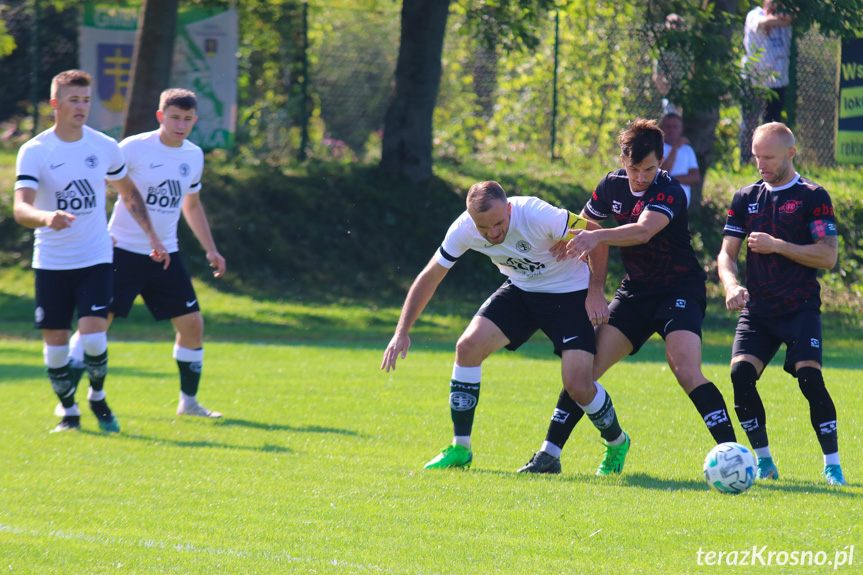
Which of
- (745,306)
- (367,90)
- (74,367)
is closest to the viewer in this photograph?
(745,306)

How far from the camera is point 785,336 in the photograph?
19.3 feet

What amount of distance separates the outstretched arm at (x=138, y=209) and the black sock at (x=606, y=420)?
12.6 ft

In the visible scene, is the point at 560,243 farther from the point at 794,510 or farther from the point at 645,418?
the point at 645,418

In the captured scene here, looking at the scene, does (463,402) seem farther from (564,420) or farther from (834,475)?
(834,475)

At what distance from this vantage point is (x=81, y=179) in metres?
7.45

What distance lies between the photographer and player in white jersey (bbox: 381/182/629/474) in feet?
19.4

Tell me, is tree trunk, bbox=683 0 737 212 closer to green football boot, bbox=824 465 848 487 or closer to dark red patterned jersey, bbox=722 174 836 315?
dark red patterned jersey, bbox=722 174 836 315

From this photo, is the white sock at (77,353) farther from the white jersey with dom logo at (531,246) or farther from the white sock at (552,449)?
the white sock at (552,449)

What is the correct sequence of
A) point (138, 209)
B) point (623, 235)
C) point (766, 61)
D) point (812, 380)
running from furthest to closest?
point (766, 61)
point (138, 209)
point (812, 380)
point (623, 235)

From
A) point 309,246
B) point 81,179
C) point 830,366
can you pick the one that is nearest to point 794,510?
point 81,179

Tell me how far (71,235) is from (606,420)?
4.20 m

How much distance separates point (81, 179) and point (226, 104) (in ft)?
43.3

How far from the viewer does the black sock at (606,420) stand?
19.8ft

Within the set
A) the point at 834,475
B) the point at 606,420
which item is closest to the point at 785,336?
the point at 834,475
